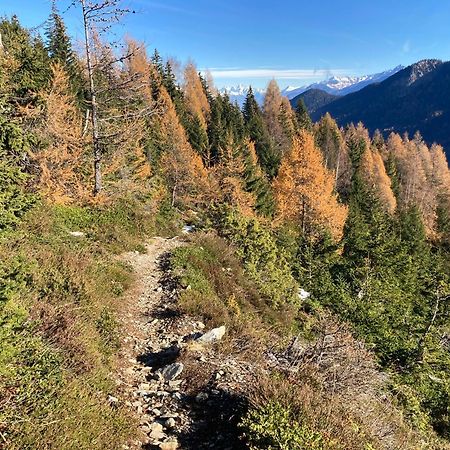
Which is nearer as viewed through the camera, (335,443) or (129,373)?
(335,443)

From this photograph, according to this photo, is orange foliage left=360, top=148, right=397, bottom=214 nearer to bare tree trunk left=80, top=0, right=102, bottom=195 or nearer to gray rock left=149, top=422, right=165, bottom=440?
bare tree trunk left=80, top=0, right=102, bottom=195

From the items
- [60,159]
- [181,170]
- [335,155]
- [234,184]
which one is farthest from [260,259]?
[335,155]

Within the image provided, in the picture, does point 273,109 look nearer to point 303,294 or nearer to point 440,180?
point 440,180

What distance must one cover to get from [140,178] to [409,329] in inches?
886

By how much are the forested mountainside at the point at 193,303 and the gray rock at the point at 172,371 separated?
3 centimetres

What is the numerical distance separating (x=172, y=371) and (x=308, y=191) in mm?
25213

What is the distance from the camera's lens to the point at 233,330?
10008 mm

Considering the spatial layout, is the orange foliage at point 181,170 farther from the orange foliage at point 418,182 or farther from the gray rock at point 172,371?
the orange foliage at point 418,182

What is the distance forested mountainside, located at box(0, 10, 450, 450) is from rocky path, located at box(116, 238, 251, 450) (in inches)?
1.6

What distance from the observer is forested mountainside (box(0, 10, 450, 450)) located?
559 cm

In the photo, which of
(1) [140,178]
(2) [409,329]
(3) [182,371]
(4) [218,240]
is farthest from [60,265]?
(1) [140,178]

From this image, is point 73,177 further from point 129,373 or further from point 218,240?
point 129,373

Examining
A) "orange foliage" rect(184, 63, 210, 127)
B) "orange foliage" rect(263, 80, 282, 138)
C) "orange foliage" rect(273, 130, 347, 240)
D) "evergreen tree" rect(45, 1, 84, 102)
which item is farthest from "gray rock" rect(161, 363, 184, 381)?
"orange foliage" rect(263, 80, 282, 138)

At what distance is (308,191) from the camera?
31.3 metres
